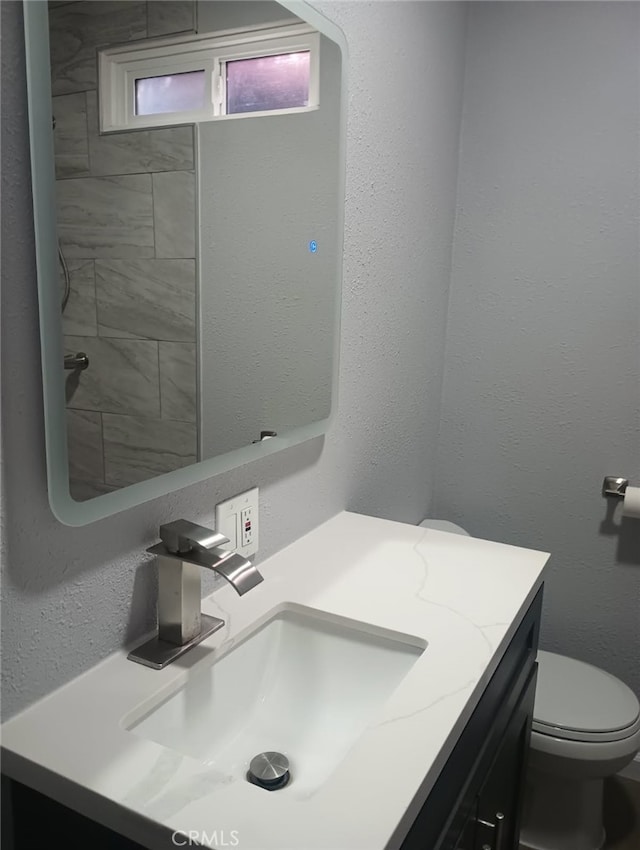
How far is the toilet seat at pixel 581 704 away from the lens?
1640mm

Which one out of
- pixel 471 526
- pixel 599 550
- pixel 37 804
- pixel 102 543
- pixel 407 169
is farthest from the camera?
pixel 471 526

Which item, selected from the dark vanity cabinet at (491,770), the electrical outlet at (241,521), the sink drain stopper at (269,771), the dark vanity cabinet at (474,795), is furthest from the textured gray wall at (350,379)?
the dark vanity cabinet at (491,770)

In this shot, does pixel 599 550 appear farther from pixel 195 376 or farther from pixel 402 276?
pixel 195 376

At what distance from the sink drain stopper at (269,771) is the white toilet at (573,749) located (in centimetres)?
94

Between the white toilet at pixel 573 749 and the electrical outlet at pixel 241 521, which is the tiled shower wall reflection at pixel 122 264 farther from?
the white toilet at pixel 573 749

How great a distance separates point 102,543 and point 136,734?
0.23 m

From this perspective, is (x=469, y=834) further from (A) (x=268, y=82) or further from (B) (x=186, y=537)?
(A) (x=268, y=82)

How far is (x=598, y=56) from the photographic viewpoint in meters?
1.83

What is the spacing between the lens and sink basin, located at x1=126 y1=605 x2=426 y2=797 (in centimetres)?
94

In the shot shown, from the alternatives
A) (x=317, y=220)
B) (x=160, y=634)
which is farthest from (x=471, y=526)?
(x=160, y=634)

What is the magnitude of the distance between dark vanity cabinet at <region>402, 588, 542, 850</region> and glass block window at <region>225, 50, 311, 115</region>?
963 millimetres

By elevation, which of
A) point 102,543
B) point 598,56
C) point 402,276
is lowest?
point 102,543

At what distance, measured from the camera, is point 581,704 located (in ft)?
5.66

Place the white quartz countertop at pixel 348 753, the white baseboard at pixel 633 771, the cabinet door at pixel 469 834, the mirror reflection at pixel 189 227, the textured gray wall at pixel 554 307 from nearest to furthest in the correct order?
the white quartz countertop at pixel 348 753
the mirror reflection at pixel 189 227
the cabinet door at pixel 469 834
the textured gray wall at pixel 554 307
the white baseboard at pixel 633 771
